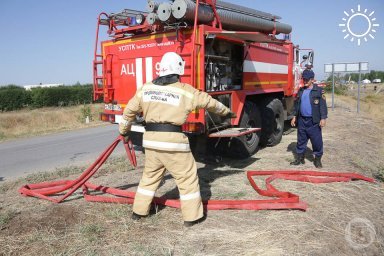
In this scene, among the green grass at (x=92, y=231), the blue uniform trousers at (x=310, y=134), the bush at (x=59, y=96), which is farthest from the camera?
the bush at (x=59, y=96)

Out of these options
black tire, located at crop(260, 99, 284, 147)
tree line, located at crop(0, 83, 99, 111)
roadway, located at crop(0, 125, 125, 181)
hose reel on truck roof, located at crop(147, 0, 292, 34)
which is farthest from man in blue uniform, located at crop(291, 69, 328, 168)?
tree line, located at crop(0, 83, 99, 111)

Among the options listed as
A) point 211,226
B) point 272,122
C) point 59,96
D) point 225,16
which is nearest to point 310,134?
point 272,122

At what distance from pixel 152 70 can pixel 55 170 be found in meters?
2.70

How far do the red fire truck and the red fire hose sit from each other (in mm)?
952

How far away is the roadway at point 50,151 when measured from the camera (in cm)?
736

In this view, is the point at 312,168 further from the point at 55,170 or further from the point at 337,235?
the point at 55,170

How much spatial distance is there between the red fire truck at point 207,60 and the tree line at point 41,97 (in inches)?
1052

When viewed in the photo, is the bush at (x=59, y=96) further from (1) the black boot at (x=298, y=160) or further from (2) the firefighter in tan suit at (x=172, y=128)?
(2) the firefighter in tan suit at (x=172, y=128)

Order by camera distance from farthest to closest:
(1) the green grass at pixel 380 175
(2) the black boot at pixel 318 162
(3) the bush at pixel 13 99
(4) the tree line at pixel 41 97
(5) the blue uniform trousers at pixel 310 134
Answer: (4) the tree line at pixel 41 97 < (3) the bush at pixel 13 99 < (2) the black boot at pixel 318 162 < (5) the blue uniform trousers at pixel 310 134 < (1) the green grass at pixel 380 175

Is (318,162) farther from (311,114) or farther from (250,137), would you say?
(250,137)

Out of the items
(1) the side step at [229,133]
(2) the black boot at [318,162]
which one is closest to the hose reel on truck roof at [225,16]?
(1) the side step at [229,133]

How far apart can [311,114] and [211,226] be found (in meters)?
3.13

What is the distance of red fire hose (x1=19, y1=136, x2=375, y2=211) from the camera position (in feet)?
13.8

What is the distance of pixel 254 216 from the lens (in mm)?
4078
